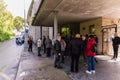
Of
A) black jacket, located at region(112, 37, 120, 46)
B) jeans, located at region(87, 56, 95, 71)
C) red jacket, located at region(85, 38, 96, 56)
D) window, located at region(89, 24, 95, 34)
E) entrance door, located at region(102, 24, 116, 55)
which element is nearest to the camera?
red jacket, located at region(85, 38, 96, 56)

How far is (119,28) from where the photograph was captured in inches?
674

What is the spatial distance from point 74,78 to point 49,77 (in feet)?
3.42

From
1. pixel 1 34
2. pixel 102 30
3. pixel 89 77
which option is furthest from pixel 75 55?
pixel 1 34

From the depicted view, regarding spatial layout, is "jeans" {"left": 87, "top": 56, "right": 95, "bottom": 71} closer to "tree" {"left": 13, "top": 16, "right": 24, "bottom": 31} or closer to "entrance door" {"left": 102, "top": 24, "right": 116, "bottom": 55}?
"entrance door" {"left": 102, "top": 24, "right": 116, "bottom": 55}

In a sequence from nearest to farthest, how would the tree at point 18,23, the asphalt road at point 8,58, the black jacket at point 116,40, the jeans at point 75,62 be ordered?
the jeans at point 75,62 → the black jacket at point 116,40 → the asphalt road at point 8,58 → the tree at point 18,23

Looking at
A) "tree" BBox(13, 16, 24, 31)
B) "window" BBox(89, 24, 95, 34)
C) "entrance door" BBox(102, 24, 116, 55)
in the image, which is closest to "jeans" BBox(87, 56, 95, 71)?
"entrance door" BBox(102, 24, 116, 55)

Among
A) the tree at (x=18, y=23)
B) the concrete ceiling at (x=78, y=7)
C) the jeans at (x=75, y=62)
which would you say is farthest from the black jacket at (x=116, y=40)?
the tree at (x=18, y=23)

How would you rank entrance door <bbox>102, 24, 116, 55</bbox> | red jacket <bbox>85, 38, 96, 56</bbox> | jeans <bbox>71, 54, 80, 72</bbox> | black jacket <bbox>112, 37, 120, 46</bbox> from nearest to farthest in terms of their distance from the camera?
1. red jacket <bbox>85, 38, 96, 56</bbox>
2. jeans <bbox>71, 54, 80, 72</bbox>
3. black jacket <bbox>112, 37, 120, 46</bbox>
4. entrance door <bbox>102, 24, 116, 55</bbox>

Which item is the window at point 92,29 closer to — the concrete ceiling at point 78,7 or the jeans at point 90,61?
the concrete ceiling at point 78,7

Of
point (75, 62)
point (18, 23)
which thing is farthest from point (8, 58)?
point (18, 23)

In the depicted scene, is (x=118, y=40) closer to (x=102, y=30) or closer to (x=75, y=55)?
(x=102, y=30)

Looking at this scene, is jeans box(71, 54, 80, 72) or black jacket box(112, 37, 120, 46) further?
black jacket box(112, 37, 120, 46)

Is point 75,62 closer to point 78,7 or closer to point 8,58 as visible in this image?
point 78,7

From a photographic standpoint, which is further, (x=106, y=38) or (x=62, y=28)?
(x=62, y=28)
